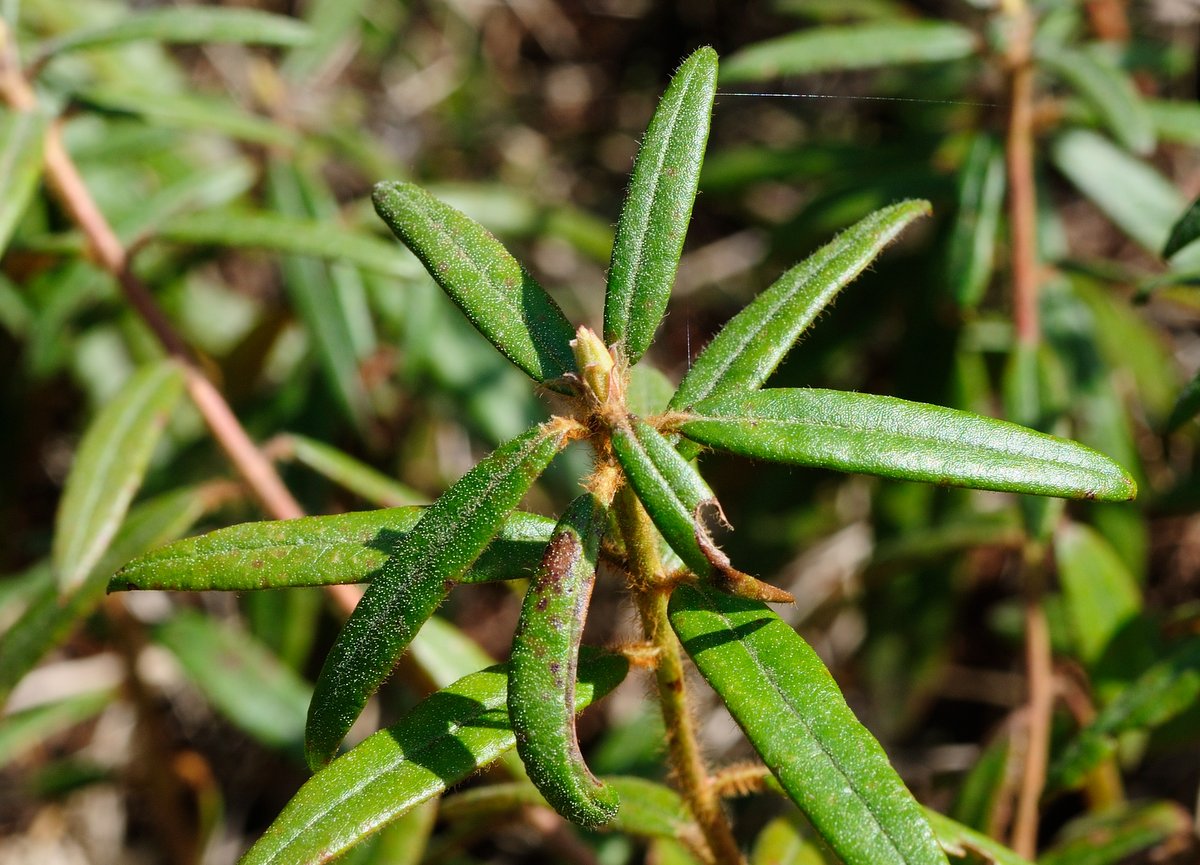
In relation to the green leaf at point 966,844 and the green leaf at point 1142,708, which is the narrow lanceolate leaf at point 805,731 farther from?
the green leaf at point 1142,708

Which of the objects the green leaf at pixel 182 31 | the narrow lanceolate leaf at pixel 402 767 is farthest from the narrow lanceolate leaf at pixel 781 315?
the green leaf at pixel 182 31

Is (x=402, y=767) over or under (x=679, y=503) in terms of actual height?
under

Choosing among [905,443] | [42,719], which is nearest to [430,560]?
[905,443]

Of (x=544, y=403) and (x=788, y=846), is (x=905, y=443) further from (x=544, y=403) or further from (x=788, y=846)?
(x=544, y=403)

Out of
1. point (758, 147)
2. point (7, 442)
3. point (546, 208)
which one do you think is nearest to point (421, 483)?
point (546, 208)

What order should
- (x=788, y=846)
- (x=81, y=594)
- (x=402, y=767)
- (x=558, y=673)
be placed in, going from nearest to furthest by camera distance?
1. (x=558, y=673)
2. (x=402, y=767)
3. (x=788, y=846)
4. (x=81, y=594)

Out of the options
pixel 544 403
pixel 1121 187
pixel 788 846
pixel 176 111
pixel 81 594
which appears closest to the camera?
pixel 788 846

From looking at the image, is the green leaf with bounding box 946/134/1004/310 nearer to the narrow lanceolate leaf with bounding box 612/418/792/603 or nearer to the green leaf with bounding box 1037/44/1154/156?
the green leaf with bounding box 1037/44/1154/156
